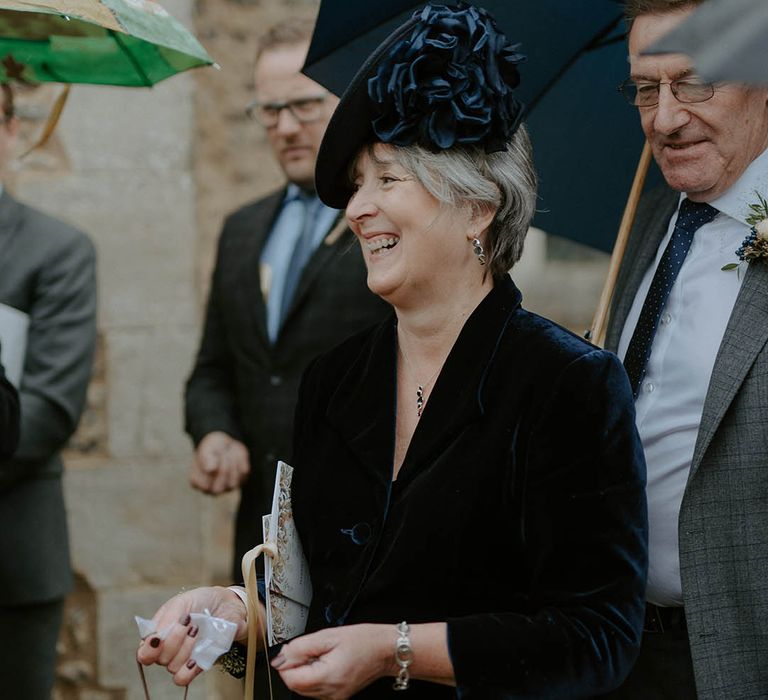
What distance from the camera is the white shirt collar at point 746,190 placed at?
8.70 ft

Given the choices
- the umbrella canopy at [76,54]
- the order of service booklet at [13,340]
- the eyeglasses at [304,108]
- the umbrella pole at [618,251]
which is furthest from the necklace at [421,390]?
the eyeglasses at [304,108]

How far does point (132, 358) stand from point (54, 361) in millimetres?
1110

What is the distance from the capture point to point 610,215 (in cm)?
325

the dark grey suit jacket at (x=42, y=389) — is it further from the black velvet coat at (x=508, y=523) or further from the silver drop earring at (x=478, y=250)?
→ the silver drop earring at (x=478, y=250)

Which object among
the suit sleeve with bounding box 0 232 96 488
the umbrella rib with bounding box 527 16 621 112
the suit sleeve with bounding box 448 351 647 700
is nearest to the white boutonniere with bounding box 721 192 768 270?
the suit sleeve with bounding box 448 351 647 700

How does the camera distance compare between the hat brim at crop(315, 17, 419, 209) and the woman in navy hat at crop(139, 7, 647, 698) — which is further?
the hat brim at crop(315, 17, 419, 209)

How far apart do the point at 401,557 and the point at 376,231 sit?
56 centimetres

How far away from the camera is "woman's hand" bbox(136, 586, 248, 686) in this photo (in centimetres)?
228

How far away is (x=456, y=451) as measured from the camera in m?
2.31

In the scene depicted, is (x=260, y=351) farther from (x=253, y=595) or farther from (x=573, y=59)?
(x=253, y=595)

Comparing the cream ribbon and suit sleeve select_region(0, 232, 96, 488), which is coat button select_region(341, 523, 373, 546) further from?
suit sleeve select_region(0, 232, 96, 488)

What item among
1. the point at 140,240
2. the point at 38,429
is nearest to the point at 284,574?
the point at 38,429

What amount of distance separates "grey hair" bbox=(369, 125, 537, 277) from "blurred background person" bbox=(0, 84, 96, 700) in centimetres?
185

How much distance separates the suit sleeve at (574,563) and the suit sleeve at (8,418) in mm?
1464
